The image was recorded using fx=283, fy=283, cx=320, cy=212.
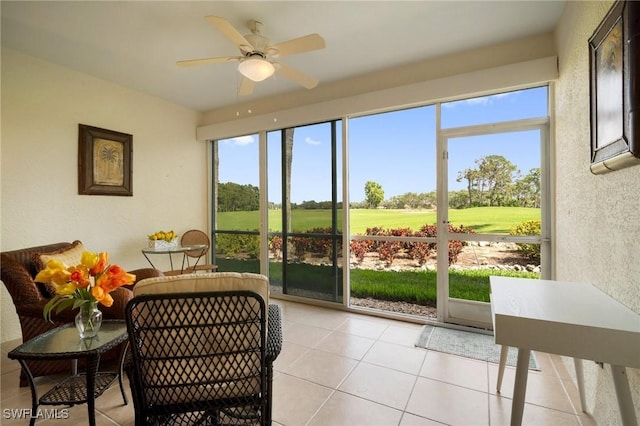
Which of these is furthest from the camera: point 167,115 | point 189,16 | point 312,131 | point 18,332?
point 167,115

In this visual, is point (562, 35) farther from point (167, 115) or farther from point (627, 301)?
point (167, 115)

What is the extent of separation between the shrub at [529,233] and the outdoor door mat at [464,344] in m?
0.87

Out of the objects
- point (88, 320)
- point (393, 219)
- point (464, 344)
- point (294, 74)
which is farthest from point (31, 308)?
point (464, 344)

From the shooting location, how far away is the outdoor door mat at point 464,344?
235 centimetres

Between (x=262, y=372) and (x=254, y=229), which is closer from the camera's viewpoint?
(x=262, y=372)

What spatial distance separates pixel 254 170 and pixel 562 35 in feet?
12.0

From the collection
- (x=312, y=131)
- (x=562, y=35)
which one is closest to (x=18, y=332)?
(x=312, y=131)

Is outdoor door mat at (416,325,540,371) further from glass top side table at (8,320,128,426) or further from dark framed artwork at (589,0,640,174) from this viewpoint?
glass top side table at (8,320,128,426)

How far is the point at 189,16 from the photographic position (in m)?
2.29

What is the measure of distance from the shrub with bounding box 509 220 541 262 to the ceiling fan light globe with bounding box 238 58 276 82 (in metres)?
2.70

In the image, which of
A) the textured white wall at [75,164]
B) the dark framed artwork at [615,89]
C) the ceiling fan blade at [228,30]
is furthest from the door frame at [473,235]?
the textured white wall at [75,164]

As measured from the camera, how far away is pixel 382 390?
1.95 meters

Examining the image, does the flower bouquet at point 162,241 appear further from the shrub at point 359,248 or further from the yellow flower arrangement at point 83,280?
the shrub at point 359,248

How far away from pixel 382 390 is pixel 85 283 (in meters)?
1.93
